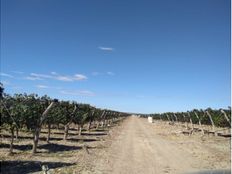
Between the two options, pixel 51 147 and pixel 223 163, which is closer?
pixel 223 163

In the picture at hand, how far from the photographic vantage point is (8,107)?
2641 cm

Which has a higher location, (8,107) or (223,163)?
(8,107)

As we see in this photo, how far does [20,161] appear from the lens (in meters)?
24.0

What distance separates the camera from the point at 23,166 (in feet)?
72.9

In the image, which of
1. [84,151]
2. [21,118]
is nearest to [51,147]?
[84,151]

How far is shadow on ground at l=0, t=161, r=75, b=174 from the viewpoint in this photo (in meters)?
20.6

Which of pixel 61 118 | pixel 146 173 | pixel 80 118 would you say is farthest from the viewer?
pixel 80 118

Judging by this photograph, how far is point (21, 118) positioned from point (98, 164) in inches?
255

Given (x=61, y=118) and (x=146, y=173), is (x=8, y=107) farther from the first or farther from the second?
(x=61, y=118)

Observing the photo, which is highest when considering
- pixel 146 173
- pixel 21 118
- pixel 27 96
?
pixel 27 96

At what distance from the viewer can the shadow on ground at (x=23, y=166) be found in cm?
2064

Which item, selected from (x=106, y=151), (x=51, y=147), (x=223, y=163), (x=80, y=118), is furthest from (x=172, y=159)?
(x=80, y=118)

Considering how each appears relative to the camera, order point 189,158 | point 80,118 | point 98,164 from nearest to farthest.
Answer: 1. point 98,164
2. point 189,158
3. point 80,118

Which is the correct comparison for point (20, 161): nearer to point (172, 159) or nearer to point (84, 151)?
point (84, 151)
